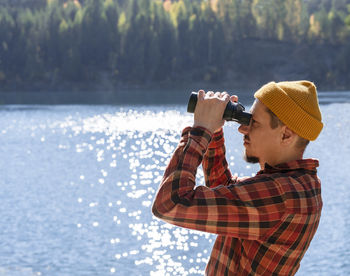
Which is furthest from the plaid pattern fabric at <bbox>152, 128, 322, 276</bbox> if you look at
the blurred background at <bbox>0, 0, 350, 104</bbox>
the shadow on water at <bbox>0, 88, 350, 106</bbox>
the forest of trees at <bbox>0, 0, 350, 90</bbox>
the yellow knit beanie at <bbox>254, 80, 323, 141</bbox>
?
the forest of trees at <bbox>0, 0, 350, 90</bbox>

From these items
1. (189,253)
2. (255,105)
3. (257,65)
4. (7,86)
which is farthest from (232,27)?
(255,105)

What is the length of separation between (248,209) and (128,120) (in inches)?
1561

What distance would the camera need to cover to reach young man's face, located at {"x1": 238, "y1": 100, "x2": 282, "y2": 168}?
1875mm

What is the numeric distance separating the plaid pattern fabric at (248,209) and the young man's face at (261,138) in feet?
0.16

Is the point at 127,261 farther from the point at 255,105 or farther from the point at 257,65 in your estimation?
the point at 257,65

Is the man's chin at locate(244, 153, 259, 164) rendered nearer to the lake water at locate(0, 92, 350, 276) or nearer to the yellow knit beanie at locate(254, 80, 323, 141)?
the yellow knit beanie at locate(254, 80, 323, 141)

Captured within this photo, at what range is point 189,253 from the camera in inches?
461

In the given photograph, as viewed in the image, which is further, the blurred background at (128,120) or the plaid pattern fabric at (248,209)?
the blurred background at (128,120)

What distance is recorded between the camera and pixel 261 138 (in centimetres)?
190

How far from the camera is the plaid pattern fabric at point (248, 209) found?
173cm

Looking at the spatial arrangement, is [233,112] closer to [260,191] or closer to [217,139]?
[260,191]

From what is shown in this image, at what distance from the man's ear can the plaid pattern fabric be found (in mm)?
73

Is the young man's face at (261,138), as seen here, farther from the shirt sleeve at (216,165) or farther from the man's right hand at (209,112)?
the shirt sleeve at (216,165)

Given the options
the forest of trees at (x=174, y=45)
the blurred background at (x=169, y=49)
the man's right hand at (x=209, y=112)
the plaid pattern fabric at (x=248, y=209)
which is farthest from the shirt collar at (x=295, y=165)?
the forest of trees at (x=174, y=45)
